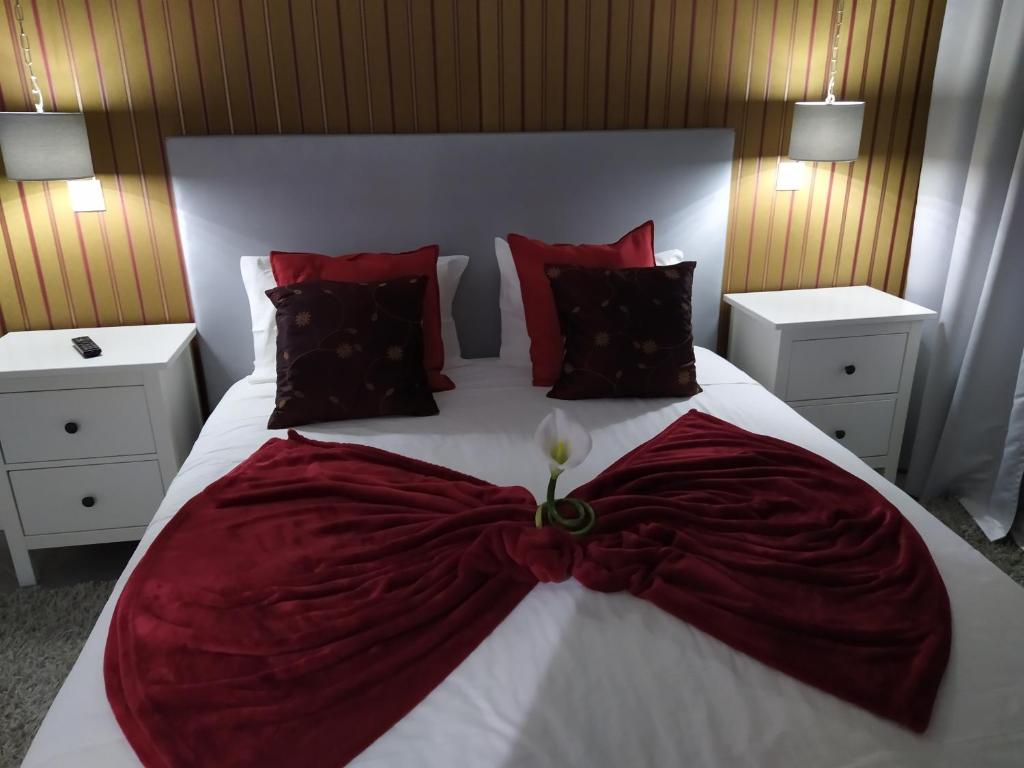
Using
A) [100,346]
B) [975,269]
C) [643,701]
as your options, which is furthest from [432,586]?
[975,269]

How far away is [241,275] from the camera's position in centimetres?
249

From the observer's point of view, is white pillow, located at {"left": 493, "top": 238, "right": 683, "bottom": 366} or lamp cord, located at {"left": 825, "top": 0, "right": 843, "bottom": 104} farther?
lamp cord, located at {"left": 825, "top": 0, "right": 843, "bottom": 104}

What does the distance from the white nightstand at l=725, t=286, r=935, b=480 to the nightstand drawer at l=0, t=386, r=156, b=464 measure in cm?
192

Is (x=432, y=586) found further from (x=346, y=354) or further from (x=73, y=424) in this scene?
(x=73, y=424)

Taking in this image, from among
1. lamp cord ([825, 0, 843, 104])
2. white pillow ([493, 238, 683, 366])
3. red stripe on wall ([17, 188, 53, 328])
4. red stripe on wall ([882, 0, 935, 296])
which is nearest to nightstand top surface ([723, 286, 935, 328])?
red stripe on wall ([882, 0, 935, 296])

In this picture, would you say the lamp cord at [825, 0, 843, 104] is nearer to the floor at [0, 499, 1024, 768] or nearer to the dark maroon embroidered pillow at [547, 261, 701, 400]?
the dark maroon embroidered pillow at [547, 261, 701, 400]

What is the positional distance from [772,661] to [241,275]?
1.96 metres

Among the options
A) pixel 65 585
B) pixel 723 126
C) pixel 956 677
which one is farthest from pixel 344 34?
pixel 956 677

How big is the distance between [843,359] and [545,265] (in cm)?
106

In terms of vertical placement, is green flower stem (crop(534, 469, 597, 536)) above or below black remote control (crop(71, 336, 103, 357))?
below

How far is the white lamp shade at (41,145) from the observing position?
6.97 feet

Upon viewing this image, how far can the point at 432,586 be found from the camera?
1.32 m

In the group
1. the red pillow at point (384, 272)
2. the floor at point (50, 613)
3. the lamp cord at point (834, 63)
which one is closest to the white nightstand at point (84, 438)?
the floor at point (50, 613)

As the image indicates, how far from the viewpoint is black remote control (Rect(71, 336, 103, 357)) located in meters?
2.23
